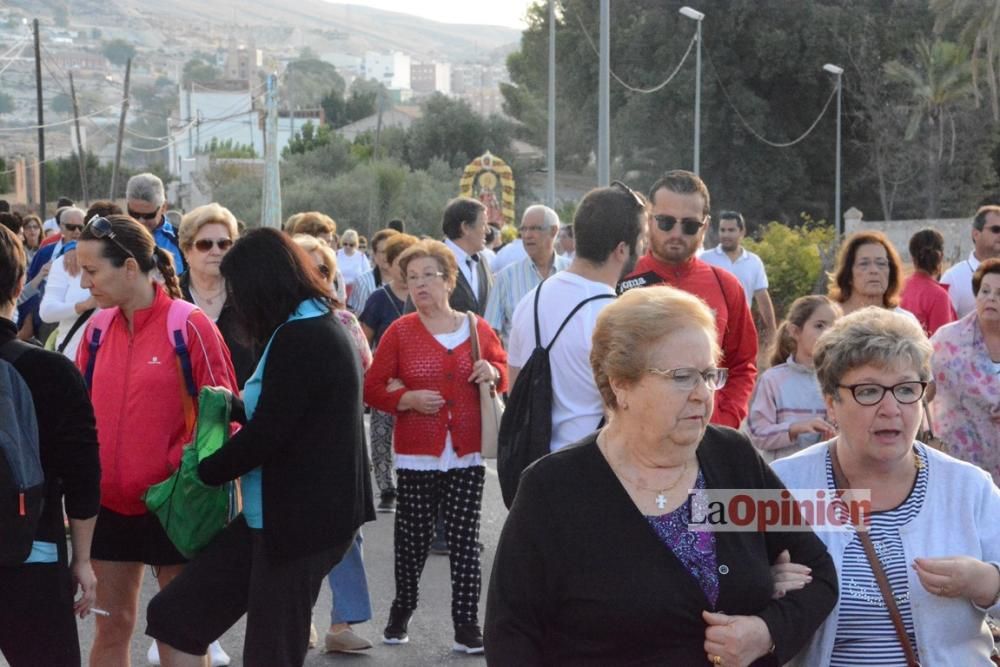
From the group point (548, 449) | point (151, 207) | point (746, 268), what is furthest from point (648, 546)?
point (746, 268)

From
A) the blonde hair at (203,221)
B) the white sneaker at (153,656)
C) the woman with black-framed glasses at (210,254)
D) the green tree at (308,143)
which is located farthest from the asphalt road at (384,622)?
the green tree at (308,143)

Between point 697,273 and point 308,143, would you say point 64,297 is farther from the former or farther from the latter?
point 308,143

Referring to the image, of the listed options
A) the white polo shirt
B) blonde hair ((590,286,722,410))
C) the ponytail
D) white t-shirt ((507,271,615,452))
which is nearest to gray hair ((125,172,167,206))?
the ponytail

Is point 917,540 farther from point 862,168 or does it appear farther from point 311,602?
point 862,168

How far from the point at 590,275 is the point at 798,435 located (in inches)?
57.5

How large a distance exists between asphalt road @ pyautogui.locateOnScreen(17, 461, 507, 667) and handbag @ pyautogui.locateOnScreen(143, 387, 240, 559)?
6.18ft

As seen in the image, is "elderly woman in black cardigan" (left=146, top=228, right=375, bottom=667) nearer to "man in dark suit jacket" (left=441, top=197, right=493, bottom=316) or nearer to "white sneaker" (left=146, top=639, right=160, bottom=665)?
"white sneaker" (left=146, top=639, right=160, bottom=665)

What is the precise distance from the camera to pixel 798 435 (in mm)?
6086

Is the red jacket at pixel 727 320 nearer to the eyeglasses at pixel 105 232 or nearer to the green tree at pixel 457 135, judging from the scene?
the eyeglasses at pixel 105 232

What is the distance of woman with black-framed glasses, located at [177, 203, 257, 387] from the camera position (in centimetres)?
656

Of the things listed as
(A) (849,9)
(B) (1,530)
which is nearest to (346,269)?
(B) (1,530)

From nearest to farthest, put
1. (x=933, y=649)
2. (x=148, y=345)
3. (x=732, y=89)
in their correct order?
(x=933, y=649) → (x=148, y=345) → (x=732, y=89)

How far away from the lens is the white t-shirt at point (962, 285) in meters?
9.44

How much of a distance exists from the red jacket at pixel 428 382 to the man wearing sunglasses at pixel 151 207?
1.53 meters
